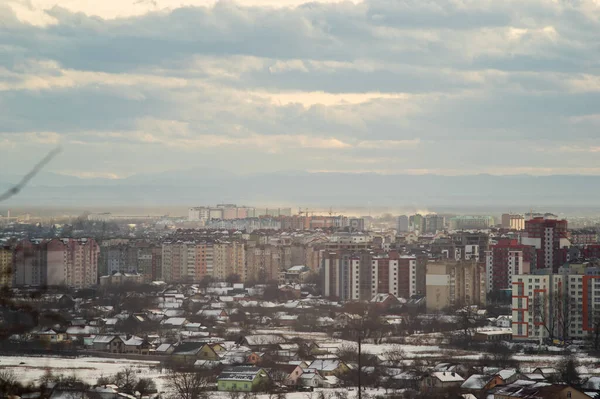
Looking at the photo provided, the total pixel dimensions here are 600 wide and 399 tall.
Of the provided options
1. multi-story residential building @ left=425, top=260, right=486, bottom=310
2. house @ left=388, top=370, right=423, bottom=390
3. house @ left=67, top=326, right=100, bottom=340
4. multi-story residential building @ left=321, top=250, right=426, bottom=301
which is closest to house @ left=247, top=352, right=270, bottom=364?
house @ left=388, top=370, right=423, bottom=390

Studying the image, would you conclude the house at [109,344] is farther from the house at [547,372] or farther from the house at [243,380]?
the house at [547,372]

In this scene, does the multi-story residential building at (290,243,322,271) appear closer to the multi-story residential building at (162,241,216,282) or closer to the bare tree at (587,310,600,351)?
the multi-story residential building at (162,241,216,282)

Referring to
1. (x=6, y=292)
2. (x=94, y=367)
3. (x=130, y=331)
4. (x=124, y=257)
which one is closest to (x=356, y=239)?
(x=124, y=257)

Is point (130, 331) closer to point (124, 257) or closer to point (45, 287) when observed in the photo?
point (124, 257)

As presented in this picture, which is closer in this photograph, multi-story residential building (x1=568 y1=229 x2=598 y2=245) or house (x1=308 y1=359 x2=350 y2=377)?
house (x1=308 y1=359 x2=350 y2=377)

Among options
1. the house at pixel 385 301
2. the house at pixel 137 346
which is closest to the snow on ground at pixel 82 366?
the house at pixel 137 346

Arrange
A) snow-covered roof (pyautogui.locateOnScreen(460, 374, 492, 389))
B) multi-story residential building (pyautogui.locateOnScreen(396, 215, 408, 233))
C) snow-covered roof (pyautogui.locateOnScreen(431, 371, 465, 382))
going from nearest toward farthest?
snow-covered roof (pyautogui.locateOnScreen(460, 374, 492, 389)) → snow-covered roof (pyautogui.locateOnScreen(431, 371, 465, 382)) → multi-story residential building (pyautogui.locateOnScreen(396, 215, 408, 233))

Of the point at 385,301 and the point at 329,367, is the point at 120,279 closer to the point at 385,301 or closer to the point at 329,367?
the point at 385,301
